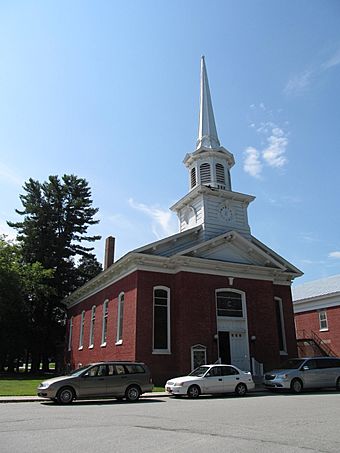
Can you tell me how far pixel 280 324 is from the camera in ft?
91.4

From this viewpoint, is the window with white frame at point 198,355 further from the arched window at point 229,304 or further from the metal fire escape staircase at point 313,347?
the metal fire escape staircase at point 313,347

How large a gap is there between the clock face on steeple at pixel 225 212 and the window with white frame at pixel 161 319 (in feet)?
22.5

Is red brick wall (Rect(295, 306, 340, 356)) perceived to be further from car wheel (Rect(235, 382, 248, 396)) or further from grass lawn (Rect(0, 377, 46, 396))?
grass lawn (Rect(0, 377, 46, 396))

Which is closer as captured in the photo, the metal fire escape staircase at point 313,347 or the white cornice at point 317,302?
the metal fire escape staircase at point 313,347

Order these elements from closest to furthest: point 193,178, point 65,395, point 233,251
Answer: point 65,395, point 233,251, point 193,178

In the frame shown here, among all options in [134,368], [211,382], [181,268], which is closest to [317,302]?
[181,268]

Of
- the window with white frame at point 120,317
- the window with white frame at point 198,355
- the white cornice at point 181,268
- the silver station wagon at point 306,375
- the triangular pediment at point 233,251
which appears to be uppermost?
the triangular pediment at point 233,251

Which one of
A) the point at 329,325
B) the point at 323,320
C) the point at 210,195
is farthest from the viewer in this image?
the point at 323,320

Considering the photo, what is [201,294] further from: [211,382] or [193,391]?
[193,391]

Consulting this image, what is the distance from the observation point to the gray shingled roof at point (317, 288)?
3428 cm

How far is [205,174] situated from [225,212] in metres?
3.26

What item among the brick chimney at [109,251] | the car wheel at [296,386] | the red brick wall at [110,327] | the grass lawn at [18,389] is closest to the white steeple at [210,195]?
the red brick wall at [110,327]

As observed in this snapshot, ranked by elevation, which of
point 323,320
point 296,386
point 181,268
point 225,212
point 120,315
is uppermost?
point 225,212

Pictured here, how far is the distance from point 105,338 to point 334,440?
21165mm
